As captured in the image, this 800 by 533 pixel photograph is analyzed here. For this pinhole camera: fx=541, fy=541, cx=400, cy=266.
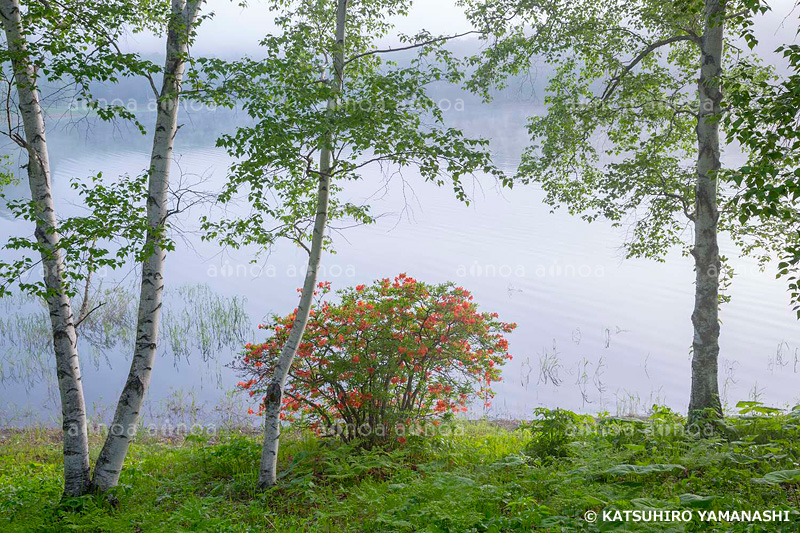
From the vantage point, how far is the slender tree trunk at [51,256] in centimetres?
632

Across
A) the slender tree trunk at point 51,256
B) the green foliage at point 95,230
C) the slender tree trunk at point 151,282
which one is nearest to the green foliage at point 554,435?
the slender tree trunk at point 151,282

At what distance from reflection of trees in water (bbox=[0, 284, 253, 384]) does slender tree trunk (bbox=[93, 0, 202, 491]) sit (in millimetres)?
8537

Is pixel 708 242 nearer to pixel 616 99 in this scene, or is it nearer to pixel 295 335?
pixel 616 99

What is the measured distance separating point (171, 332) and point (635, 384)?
13.5 m

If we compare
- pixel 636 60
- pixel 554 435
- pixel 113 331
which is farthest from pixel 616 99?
pixel 113 331

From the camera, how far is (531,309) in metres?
19.0

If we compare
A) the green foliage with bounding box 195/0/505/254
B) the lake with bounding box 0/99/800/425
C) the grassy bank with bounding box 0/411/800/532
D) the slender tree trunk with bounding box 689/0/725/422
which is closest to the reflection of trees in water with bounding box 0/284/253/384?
the lake with bounding box 0/99/800/425

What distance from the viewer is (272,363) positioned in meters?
8.48

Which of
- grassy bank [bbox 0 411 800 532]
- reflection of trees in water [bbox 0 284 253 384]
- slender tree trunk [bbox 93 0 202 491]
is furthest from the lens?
reflection of trees in water [bbox 0 284 253 384]

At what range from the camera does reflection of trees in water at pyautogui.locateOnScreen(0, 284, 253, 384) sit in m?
15.1

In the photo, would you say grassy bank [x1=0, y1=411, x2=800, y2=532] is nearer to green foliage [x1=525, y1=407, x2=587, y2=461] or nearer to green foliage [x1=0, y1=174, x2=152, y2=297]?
green foliage [x1=525, y1=407, x2=587, y2=461]

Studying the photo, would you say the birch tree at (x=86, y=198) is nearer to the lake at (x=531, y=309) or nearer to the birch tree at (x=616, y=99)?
the lake at (x=531, y=309)

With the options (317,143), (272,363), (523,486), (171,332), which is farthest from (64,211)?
(523,486)

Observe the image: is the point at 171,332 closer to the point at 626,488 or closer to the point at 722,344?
the point at 626,488
